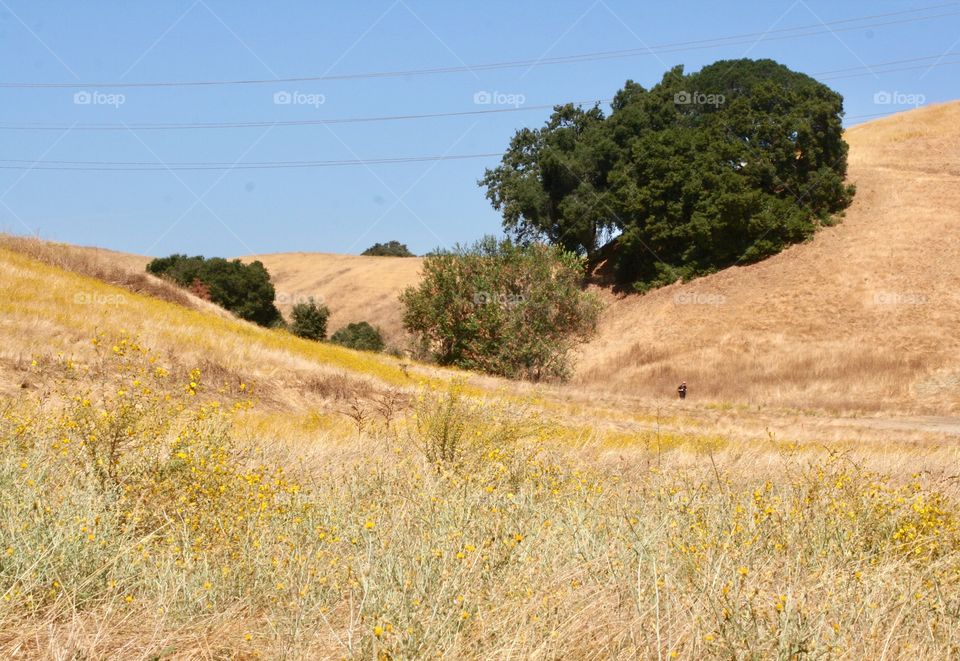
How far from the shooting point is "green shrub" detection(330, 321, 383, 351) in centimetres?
6400

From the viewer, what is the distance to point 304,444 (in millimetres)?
11625

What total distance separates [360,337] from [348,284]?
3067 centimetres

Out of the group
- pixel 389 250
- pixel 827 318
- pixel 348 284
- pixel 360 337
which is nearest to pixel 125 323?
pixel 827 318

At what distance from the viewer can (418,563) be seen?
479cm

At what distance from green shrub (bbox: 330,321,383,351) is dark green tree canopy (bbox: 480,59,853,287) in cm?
1707

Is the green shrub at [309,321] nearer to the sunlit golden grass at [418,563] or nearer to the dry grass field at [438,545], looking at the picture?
the dry grass field at [438,545]

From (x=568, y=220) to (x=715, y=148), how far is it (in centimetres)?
1351

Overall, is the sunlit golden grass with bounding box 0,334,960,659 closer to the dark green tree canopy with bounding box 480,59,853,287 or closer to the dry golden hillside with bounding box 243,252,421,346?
the dark green tree canopy with bounding box 480,59,853,287

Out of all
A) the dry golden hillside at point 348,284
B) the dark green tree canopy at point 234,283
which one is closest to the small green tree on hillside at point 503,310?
the dry golden hillside at point 348,284

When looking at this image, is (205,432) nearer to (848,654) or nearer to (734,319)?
(848,654)

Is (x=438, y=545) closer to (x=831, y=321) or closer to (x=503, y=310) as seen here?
(x=503, y=310)

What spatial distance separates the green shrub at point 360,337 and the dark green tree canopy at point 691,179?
17.1 m

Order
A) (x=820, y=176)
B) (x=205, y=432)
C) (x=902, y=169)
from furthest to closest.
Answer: (x=902, y=169)
(x=820, y=176)
(x=205, y=432)

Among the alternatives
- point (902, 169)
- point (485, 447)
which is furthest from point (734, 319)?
point (485, 447)
